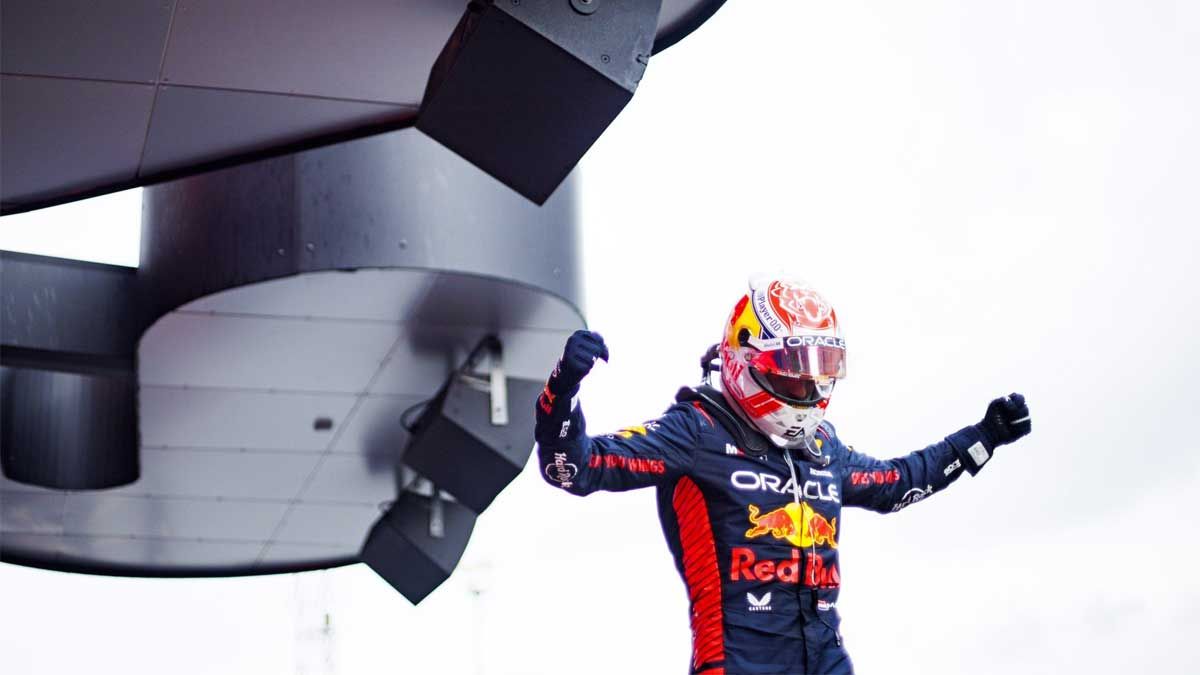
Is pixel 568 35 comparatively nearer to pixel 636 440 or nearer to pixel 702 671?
pixel 636 440

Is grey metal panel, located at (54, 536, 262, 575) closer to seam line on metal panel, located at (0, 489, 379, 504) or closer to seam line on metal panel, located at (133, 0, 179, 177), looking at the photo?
seam line on metal panel, located at (0, 489, 379, 504)

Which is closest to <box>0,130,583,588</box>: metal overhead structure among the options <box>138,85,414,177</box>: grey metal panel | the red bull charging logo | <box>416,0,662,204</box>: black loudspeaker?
<box>138,85,414,177</box>: grey metal panel

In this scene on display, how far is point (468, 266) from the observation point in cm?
928

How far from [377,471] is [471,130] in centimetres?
774

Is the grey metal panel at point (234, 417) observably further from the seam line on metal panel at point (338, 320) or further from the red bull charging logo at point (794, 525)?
the red bull charging logo at point (794, 525)

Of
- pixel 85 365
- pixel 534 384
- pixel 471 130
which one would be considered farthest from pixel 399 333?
pixel 471 130

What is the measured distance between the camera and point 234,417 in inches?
452

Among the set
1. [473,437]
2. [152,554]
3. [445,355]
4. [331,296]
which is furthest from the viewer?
[152,554]

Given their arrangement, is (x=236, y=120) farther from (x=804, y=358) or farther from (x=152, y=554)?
(x=152, y=554)

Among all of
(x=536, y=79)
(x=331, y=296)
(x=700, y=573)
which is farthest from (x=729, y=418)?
(x=331, y=296)

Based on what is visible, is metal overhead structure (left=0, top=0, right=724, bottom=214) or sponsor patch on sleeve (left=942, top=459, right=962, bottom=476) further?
metal overhead structure (left=0, top=0, right=724, bottom=214)

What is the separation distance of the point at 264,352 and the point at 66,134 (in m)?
3.77

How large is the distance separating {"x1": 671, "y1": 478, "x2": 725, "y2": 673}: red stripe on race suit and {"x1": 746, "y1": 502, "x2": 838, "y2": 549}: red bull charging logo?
155 millimetres

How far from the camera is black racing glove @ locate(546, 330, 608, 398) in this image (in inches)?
172
